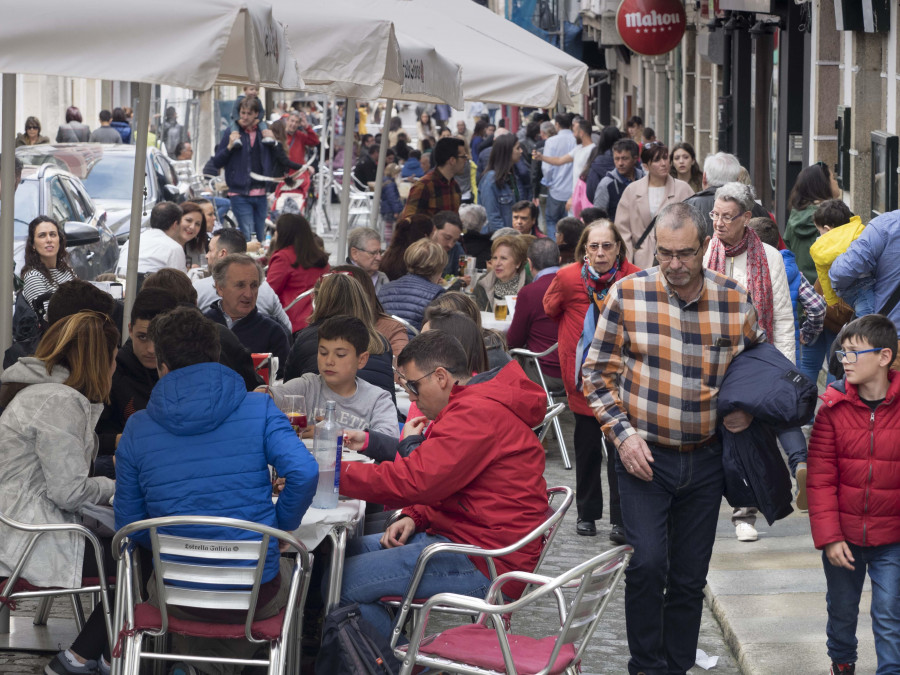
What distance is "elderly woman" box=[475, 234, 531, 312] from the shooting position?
10078mm

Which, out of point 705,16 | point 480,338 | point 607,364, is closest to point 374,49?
point 480,338

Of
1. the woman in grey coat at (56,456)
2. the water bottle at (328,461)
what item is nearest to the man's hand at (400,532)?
the water bottle at (328,461)

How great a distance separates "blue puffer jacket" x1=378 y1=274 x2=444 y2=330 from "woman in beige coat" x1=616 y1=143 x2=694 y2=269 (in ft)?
9.11

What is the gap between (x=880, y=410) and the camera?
16.0 feet

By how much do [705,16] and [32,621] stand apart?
15.1m

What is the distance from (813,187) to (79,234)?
5393 millimetres

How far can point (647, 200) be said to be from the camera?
11.2 metres

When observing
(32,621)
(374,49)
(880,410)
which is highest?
(374,49)

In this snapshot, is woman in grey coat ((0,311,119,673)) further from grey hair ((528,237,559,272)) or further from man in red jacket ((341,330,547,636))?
grey hair ((528,237,559,272))

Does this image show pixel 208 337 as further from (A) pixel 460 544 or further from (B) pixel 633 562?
(B) pixel 633 562

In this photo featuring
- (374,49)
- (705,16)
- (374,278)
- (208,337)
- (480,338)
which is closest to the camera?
(208,337)

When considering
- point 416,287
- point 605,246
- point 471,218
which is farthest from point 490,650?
point 471,218

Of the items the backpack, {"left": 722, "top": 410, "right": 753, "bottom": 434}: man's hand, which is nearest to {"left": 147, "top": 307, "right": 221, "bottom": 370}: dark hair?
the backpack

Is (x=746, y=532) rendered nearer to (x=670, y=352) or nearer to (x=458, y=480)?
(x=670, y=352)
